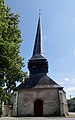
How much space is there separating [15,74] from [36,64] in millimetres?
21717

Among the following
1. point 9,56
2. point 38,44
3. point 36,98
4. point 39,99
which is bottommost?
point 39,99

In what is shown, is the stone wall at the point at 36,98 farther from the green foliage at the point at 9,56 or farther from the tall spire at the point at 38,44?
the green foliage at the point at 9,56

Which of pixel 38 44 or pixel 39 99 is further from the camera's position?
pixel 38 44

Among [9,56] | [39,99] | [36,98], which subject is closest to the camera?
[9,56]

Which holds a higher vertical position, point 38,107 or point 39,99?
point 39,99

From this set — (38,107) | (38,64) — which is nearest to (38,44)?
(38,64)

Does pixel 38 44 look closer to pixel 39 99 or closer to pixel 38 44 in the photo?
pixel 38 44

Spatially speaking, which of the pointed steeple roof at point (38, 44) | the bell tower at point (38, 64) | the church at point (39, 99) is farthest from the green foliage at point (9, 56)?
the pointed steeple roof at point (38, 44)

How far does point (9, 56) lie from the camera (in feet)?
42.1

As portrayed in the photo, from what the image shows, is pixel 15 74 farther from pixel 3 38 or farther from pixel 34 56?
pixel 34 56

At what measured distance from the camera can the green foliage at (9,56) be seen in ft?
40.9

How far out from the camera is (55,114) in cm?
2991

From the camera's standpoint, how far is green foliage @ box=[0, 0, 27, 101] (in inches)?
491

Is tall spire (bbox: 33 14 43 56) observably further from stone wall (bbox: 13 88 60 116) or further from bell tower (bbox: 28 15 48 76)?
stone wall (bbox: 13 88 60 116)
